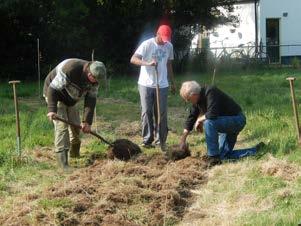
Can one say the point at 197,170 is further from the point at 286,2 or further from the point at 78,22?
the point at 286,2

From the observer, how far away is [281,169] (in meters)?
7.20

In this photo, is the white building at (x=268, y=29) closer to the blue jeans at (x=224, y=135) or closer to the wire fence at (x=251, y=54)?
the wire fence at (x=251, y=54)

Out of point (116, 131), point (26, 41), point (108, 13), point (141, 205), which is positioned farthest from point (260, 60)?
point (141, 205)

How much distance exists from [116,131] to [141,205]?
4842 millimetres

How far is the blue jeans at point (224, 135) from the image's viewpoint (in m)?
8.18

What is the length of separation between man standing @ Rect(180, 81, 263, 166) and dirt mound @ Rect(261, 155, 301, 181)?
36.5 inches

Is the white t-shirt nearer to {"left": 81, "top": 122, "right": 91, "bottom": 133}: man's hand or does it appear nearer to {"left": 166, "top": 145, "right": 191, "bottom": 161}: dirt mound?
{"left": 166, "top": 145, "right": 191, "bottom": 161}: dirt mound

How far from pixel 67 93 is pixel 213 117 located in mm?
1995

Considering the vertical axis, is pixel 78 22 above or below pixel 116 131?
above

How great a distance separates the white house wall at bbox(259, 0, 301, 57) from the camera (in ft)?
108

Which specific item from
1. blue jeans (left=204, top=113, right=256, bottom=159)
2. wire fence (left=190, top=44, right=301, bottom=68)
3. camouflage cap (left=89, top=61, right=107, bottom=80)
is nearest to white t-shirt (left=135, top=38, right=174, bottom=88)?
blue jeans (left=204, top=113, right=256, bottom=159)

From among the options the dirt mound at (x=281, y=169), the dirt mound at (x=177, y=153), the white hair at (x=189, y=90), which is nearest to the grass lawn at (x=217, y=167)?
the dirt mound at (x=281, y=169)

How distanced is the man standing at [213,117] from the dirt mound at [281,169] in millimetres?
926

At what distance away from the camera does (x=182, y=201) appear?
6.45 meters
